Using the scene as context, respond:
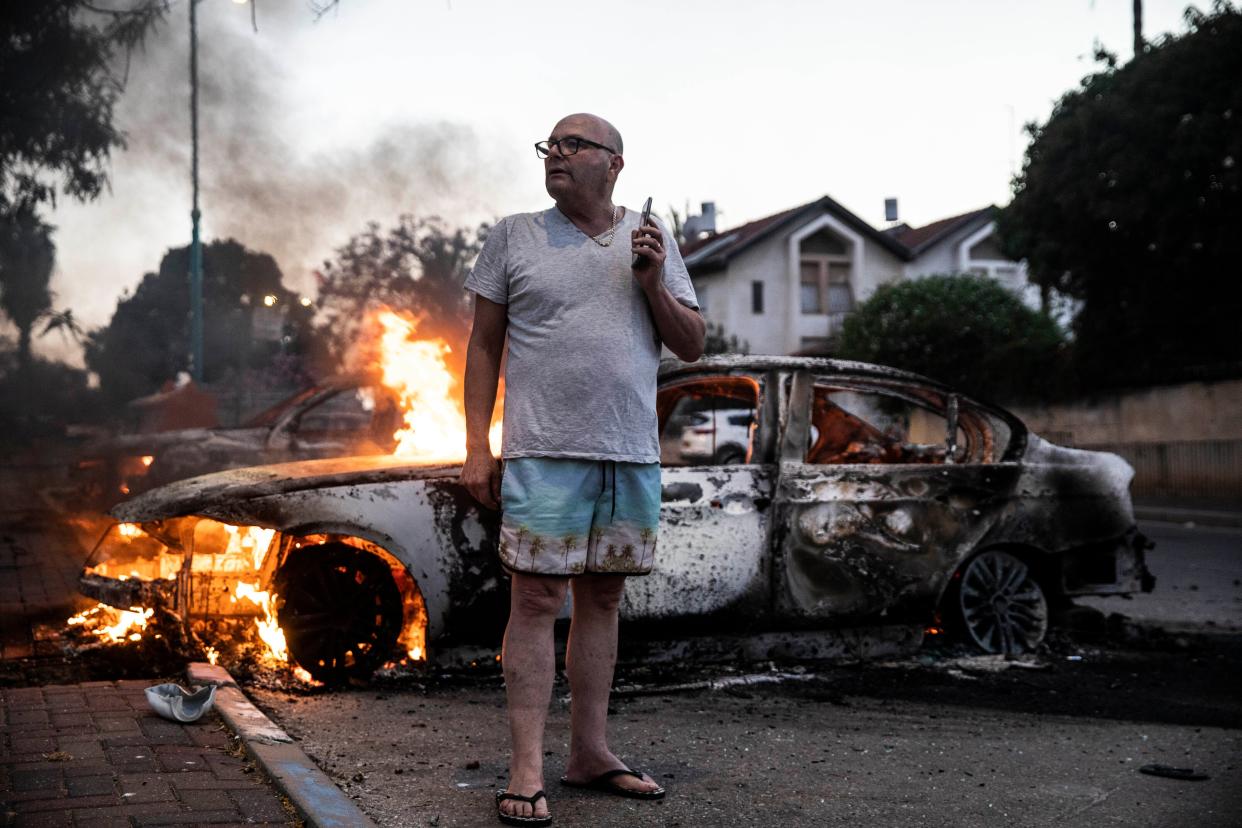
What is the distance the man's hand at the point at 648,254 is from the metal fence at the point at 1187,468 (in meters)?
17.8

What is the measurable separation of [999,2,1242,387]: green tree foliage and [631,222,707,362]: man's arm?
17438mm

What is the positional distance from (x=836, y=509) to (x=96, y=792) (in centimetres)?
355

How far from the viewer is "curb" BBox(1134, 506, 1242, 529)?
16659 mm

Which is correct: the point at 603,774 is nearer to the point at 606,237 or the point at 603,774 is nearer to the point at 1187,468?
the point at 606,237

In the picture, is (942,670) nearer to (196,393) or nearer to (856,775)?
(856,775)

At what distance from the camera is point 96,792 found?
11.6ft

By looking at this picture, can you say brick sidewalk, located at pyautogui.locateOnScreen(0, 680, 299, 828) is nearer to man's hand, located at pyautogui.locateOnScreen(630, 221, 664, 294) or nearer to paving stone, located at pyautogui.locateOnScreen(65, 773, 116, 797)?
paving stone, located at pyautogui.locateOnScreen(65, 773, 116, 797)

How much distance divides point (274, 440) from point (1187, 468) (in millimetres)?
15810

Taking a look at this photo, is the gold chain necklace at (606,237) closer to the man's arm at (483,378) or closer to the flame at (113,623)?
the man's arm at (483,378)

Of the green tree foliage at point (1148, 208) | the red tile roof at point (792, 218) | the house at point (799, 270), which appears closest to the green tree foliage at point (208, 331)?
the house at point (799, 270)

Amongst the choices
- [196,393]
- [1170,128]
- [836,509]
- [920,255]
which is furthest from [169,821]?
[920,255]

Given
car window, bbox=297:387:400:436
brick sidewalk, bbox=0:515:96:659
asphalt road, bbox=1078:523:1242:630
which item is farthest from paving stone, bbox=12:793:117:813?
car window, bbox=297:387:400:436

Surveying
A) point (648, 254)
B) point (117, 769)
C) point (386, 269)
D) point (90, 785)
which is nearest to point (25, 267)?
point (386, 269)

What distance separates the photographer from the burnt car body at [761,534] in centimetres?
532
